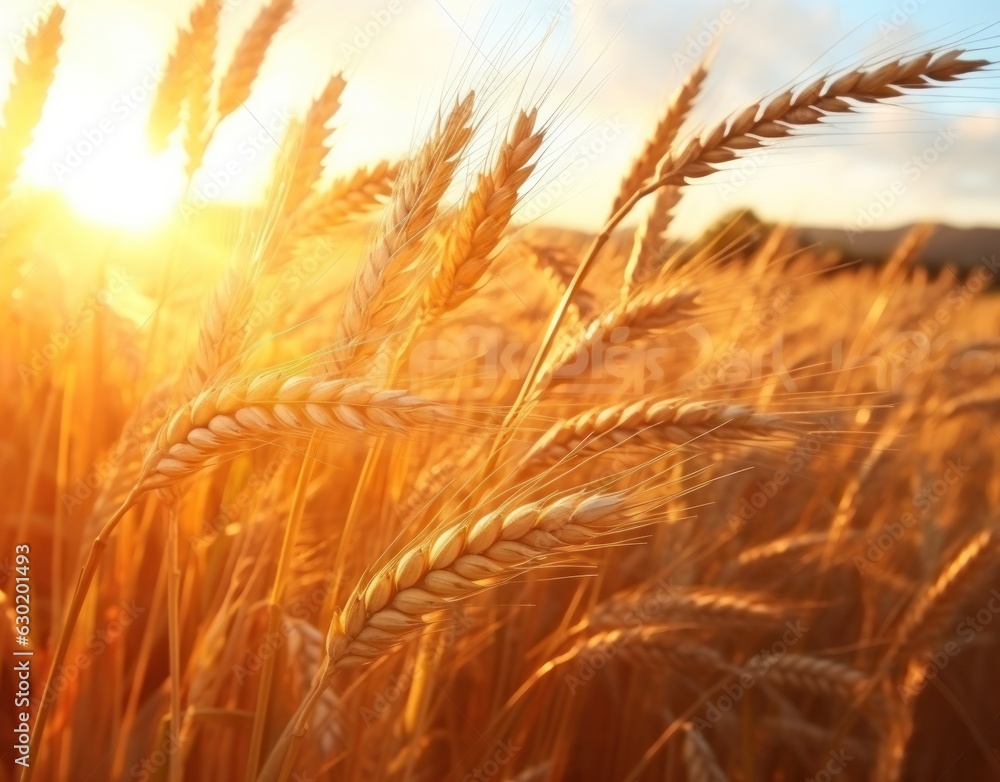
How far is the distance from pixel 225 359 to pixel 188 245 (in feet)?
3.45

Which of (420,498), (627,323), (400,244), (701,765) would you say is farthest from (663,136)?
(701,765)

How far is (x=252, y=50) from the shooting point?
1921 millimetres

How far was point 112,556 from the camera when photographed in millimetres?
1819

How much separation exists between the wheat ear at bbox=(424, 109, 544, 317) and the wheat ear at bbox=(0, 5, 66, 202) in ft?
3.29

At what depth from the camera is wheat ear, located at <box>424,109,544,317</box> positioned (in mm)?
1069

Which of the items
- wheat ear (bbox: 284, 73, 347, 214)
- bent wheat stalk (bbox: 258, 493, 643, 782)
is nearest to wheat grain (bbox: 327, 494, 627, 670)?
bent wheat stalk (bbox: 258, 493, 643, 782)

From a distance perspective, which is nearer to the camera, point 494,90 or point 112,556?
point 494,90

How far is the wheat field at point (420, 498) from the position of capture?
34.4 inches

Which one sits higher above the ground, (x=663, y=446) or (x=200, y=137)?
(x=200, y=137)

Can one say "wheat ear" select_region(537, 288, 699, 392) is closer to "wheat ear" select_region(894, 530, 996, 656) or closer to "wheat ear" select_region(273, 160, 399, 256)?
"wheat ear" select_region(273, 160, 399, 256)

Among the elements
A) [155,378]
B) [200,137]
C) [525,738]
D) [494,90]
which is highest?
[200,137]

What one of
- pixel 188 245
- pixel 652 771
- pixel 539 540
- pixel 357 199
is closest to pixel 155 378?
pixel 188 245

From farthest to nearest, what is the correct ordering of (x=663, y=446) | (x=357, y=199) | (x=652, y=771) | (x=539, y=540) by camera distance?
(x=652, y=771) → (x=357, y=199) → (x=663, y=446) → (x=539, y=540)

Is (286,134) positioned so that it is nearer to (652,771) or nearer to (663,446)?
(663,446)
